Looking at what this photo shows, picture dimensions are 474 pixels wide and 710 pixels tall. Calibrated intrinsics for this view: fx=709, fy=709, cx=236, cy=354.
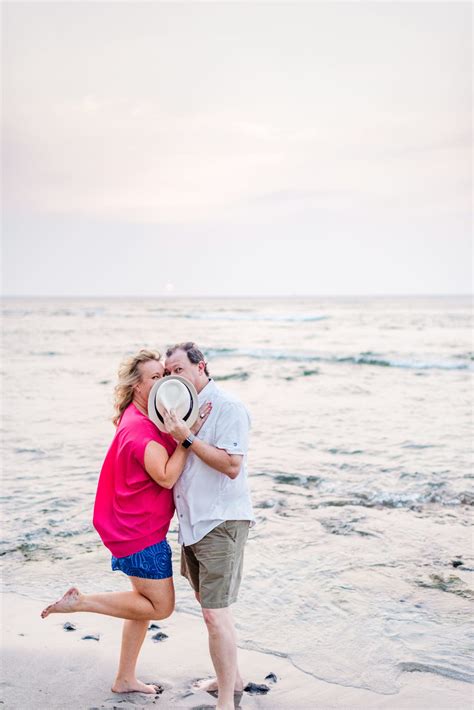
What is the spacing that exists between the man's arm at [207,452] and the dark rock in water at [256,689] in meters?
1.35

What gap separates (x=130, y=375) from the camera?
13.3 ft

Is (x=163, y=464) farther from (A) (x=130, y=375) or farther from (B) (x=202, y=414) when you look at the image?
(A) (x=130, y=375)

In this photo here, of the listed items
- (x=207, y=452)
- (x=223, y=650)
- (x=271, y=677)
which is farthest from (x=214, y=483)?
(x=271, y=677)

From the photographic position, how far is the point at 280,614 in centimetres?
515

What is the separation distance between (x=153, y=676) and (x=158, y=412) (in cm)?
169

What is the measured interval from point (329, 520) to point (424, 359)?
18.8m

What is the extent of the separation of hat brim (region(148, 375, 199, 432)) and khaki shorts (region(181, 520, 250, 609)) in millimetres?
594

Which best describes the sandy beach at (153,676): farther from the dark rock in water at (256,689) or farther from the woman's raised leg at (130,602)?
the woman's raised leg at (130,602)

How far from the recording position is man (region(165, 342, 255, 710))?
3.69 metres

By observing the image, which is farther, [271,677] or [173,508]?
[271,677]

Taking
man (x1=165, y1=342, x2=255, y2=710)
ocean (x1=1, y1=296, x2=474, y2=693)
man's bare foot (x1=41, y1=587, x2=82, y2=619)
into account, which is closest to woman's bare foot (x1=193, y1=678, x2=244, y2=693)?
man (x1=165, y1=342, x2=255, y2=710)

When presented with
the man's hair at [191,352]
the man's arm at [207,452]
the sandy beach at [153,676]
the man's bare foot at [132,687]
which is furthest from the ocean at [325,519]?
the man's hair at [191,352]

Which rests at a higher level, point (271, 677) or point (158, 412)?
point (158, 412)

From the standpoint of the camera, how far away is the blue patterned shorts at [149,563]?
12.6 ft
